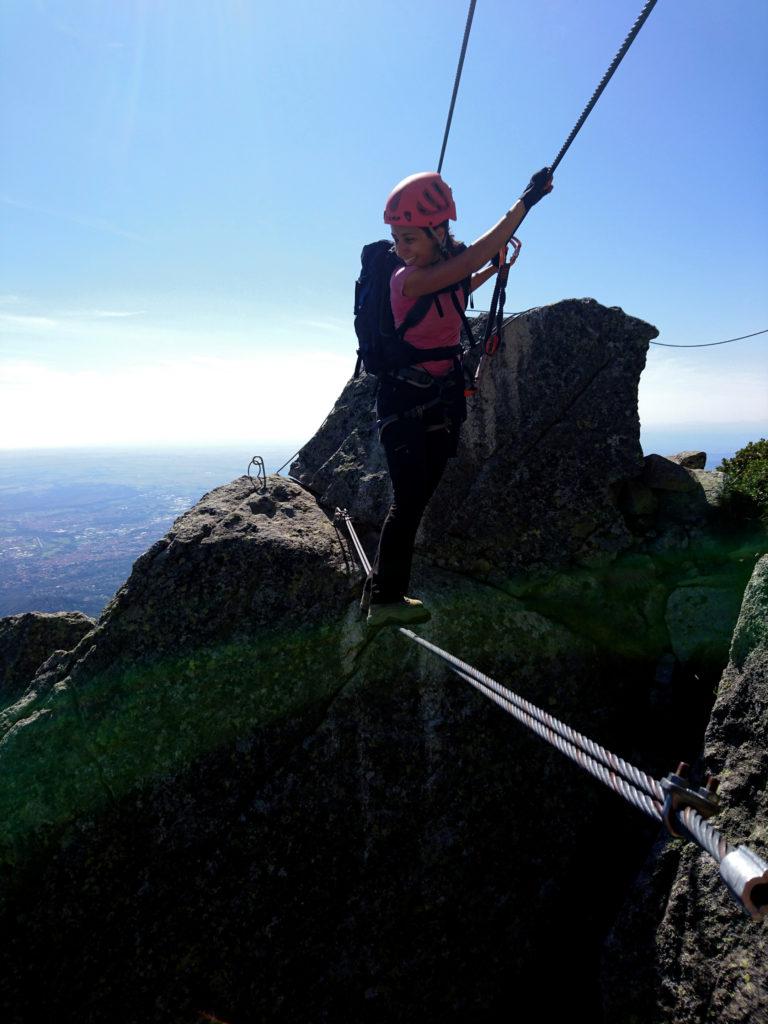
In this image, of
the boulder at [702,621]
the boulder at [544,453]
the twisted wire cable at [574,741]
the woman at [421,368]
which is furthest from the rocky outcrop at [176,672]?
the boulder at [702,621]

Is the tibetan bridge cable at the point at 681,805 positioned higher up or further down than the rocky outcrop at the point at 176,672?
higher up

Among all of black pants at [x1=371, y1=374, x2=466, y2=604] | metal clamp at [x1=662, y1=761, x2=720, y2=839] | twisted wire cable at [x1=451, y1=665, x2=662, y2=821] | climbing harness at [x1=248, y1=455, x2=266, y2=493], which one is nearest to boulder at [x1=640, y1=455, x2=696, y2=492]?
black pants at [x1=371, y1=374, x2=466, y2=604]

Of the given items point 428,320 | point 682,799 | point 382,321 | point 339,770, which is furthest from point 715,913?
point 382,321

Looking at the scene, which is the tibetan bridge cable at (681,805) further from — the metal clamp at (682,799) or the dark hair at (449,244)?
the dark hair at (449,244)

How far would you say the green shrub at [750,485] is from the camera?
8648mm

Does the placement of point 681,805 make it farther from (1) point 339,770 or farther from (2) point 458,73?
(2) point 458,73

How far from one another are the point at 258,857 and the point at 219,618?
300cm

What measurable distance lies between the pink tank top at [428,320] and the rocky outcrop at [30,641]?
7466 mm

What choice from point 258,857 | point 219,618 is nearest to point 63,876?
point 258,857

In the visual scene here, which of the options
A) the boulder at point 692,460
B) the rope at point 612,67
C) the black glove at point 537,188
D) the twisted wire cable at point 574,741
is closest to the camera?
the twisted wire cable at point 574,741

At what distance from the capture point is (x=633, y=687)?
27.1ft

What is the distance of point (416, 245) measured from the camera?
596 centimetres

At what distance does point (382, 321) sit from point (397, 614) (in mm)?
3564

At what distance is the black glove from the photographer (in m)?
5.76
